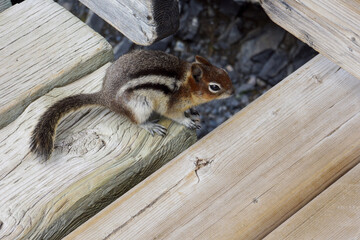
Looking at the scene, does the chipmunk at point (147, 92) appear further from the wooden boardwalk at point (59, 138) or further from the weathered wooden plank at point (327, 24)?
the weathered wooden plank at point (327, 24)

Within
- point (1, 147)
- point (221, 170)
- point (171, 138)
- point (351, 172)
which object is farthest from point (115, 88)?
point (351, 172)

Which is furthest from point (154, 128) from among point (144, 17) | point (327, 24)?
point (327, 24)

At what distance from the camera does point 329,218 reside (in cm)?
155

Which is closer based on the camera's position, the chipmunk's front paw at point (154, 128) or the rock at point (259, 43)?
the chipmunk's front paw at point (154, 128)

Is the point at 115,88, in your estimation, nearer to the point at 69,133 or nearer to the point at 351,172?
the point at 69,133

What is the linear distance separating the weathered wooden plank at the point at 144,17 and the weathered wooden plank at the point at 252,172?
0.43m

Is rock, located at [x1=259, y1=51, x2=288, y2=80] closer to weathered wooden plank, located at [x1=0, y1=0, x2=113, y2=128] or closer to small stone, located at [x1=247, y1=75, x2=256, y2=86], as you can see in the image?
small stone, located at [x1=247, y1=75, x2=256, y2=86]

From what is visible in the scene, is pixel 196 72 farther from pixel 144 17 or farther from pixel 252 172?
pixel 252 172

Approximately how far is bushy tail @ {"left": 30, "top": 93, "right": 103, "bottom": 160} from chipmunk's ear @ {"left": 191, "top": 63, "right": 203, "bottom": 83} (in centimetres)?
56

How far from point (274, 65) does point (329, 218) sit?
2.87 m

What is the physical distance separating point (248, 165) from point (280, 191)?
0.47 feet

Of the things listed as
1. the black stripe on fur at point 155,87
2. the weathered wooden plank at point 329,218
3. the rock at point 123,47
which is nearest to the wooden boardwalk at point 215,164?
the weathered wooden plank at point 329,218

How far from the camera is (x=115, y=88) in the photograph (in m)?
2.18

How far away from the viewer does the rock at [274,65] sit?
428 cm
